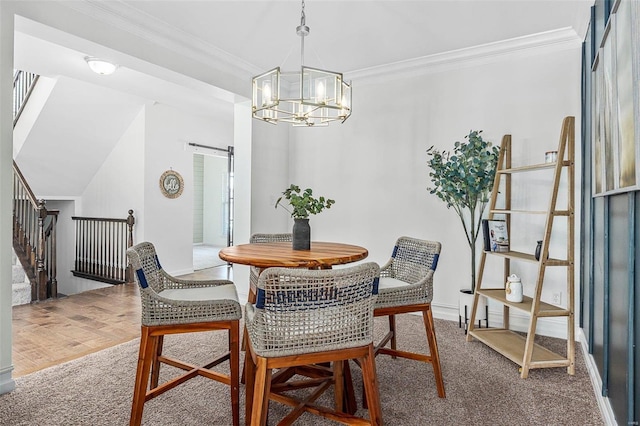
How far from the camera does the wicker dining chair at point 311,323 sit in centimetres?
151

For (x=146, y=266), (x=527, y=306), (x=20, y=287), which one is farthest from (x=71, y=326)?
(x=527, y=306)

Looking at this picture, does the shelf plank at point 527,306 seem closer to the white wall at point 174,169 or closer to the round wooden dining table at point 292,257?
the round wooden dining table at point 292,257

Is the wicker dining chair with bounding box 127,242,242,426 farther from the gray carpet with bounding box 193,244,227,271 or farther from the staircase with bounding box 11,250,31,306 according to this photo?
the gray carpet with bounding box 193,244,227,271

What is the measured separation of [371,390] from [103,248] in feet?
18.5

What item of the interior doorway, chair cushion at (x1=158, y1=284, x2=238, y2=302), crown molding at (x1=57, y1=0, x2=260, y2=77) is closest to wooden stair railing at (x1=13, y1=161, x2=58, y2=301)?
crown molding at (x1=57, y1=0, x2=260, y2=77)

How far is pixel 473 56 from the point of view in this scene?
364 centimetres

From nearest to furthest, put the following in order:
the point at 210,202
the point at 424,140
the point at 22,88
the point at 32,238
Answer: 1. the point at 424,140
2. the point at 32,238
3. the point at 22,88
4. the point at 210,202

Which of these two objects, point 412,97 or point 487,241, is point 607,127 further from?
point 412,97

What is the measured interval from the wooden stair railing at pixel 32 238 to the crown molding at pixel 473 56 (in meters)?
4.31

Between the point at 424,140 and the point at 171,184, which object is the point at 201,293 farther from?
the point at 171,184

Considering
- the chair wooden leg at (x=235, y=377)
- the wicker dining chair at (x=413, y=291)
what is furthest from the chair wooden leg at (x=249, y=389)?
the wicker dining chair at (x=413, y=291)

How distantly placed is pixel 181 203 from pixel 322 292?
17.7 ft

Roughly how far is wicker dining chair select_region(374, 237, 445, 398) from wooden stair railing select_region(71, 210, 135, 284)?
446 cm

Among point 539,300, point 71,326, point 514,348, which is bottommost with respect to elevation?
point 71,326
